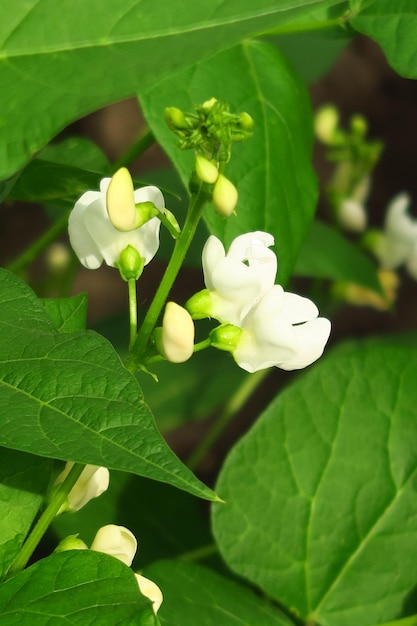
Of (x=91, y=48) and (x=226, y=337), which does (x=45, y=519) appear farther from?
(x=91, y=48)

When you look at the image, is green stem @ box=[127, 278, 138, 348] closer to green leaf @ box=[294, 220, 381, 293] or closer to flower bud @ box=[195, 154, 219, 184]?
flower bud @ box=[195, 154, 219, 184]

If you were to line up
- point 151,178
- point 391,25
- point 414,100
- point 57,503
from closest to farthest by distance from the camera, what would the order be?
point 57,503, point 391,25, point 151,178, point 414,100

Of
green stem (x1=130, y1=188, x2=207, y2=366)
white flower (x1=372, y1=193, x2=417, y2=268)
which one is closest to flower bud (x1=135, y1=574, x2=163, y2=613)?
green stem (x1=130, y1=188, x2=207, y2=366)

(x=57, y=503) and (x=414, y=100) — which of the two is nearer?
(x=57, y=503)

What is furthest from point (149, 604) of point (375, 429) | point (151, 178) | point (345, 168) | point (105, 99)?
point (345, 168)

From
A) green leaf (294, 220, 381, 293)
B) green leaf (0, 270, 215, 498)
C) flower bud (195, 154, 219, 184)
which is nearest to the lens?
green leaf (0, 270, 215, 498)

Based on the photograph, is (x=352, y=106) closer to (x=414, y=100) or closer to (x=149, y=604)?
(x=414, y=100)

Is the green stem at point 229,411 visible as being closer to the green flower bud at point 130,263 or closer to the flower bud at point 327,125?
the flower bud at point 327,125
